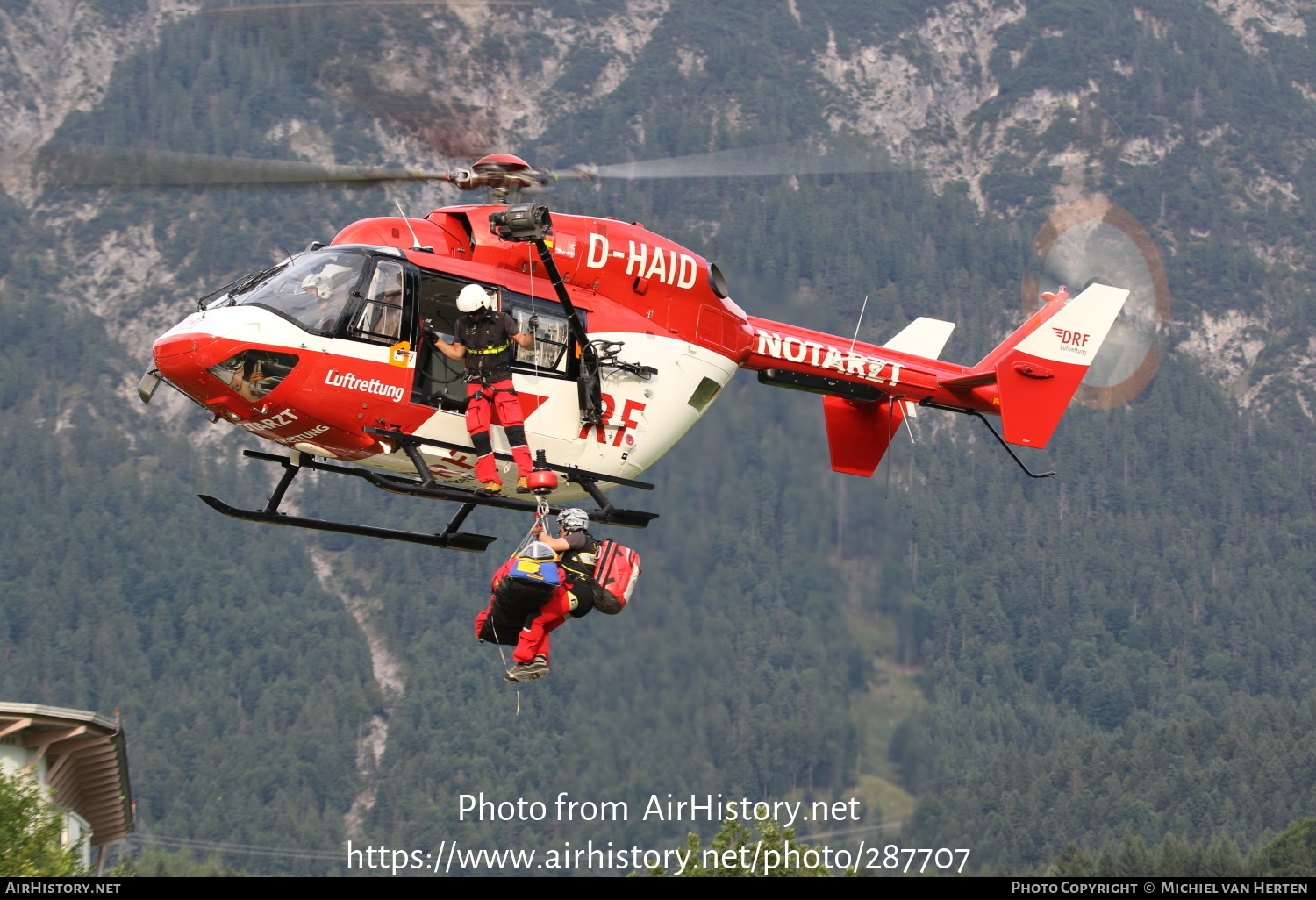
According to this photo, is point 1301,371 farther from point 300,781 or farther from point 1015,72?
point 300,781

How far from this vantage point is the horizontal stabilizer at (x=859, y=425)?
2641cm

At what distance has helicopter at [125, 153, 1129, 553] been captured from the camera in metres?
20.7

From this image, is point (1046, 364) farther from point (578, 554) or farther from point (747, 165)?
point (578, 554)

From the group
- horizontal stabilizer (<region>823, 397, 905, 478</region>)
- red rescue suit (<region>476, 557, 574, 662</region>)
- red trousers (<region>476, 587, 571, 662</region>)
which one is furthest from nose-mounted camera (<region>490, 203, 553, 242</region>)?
horizontal stabilizer (<region>823, 397, 905, 478</region>)

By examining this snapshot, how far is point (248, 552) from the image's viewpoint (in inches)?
5615

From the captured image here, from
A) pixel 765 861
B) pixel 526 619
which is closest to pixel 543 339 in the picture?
pixel 526 619

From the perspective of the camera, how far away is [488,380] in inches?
835

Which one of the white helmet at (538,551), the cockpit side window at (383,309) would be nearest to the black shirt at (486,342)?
the cockpit side window at (383,309)

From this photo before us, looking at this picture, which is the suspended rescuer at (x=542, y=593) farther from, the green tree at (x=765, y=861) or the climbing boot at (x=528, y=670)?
the green tree at (x=765, y=861)

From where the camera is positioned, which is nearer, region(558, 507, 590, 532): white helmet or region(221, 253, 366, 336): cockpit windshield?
region(558, 507, 590, 532): white helmet

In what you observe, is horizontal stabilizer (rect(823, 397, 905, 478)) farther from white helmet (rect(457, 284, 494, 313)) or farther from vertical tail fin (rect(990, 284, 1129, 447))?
white helmet (rect(457, 284, 494, 313))

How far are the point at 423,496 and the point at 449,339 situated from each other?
225 cm

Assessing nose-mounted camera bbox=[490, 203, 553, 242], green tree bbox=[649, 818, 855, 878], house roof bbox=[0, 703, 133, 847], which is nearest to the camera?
nose-mounted camera bbox=[490, 203, 553, 242]

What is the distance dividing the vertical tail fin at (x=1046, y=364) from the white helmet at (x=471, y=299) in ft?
Result: 26.5
